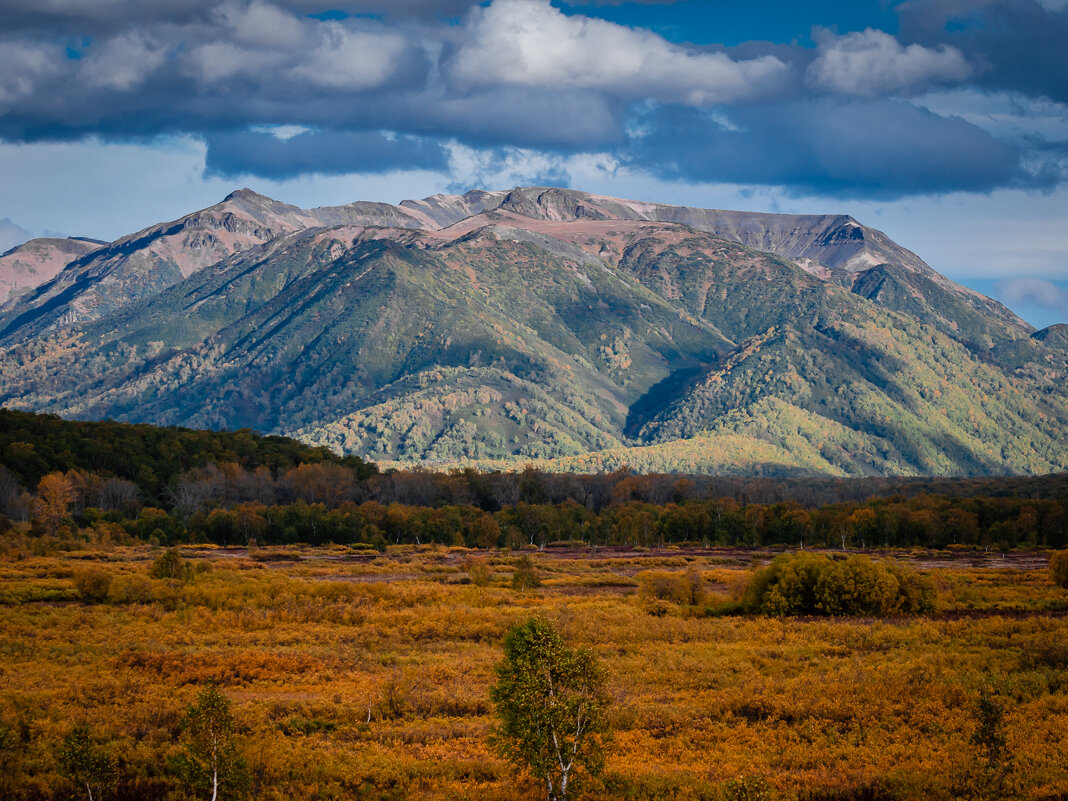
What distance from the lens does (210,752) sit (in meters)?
28.2

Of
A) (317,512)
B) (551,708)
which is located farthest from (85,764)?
(317,512)

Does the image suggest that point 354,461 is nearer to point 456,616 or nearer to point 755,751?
point 456,616

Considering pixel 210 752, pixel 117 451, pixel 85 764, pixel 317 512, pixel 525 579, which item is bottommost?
pixel 525 579

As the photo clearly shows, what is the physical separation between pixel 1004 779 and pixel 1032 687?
12.0 m

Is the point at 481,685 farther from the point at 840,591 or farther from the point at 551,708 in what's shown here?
the point at 840,591

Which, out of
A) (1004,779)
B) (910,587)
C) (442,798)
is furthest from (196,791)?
(910,587)

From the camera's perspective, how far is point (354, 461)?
19300cm

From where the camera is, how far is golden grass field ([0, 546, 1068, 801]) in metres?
32.7

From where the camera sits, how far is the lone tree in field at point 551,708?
28.7m

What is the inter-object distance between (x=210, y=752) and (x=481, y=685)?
19.4 m

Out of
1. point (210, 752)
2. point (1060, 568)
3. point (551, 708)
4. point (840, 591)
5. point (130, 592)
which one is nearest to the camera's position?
point (210, 752)

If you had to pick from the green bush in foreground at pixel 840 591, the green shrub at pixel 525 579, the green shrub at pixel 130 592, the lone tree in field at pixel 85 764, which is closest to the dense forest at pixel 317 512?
the green shrub at pixel 130 592

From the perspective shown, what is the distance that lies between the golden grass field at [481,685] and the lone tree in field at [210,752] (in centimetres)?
345

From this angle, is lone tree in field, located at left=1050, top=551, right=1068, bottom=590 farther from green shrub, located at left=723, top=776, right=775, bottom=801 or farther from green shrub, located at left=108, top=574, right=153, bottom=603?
green shrub, located at left=108, top=574, right=153, bottom=603
